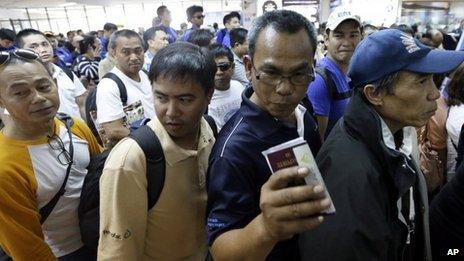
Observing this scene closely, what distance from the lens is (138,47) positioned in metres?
2.77

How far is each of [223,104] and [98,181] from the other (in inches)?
56.2

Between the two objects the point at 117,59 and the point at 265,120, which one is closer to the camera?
the point at 265,120

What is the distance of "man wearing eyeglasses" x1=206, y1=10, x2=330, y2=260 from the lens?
0.94 m

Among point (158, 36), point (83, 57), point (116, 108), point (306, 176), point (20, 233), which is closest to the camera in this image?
point (306, 176)

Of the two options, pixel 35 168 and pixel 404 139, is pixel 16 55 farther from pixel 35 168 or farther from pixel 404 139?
pixel 404 139

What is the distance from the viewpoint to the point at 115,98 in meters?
2.40

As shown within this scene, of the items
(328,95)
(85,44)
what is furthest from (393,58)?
(85,44)

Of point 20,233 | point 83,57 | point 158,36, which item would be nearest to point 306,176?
point 20,233

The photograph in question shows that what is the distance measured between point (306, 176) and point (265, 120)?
1.56 feet

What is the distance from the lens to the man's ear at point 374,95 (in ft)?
3.95

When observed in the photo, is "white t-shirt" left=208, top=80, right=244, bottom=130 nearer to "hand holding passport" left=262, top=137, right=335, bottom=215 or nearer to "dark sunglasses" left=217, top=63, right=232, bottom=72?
"dark sunglasses" left=217, top=63, right=232, bottom=72

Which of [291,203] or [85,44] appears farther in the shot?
[85,44]

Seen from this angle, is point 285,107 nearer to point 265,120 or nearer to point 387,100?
point 265,120

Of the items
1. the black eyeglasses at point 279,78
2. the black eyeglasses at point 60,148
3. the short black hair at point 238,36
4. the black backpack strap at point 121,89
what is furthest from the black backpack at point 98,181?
the short black hair at point 238,36
